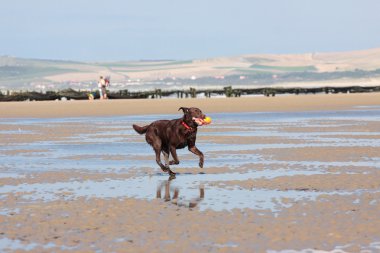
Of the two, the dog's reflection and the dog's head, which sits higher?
the dog's head

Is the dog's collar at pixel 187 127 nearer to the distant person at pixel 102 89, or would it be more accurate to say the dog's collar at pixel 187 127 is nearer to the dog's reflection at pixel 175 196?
the dog's reflection at pixel 175 196

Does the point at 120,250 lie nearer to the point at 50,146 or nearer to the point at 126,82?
the point at 50,146

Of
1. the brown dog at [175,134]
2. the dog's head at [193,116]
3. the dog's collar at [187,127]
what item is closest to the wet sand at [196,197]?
the brown dog at [175,134]

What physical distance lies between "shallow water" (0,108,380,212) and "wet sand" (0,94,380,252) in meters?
0.02

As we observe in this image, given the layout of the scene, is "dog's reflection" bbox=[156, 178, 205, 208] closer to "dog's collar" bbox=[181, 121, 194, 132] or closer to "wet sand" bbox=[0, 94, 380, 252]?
"wet sand" bbox=[0, 94, 380, 252]

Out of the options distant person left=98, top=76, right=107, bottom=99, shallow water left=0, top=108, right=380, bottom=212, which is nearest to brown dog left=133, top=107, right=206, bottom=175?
shallow water left=0, top=108, right=380, bottom=212

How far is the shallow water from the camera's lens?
13.2 meters

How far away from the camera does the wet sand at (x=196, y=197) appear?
974 cm

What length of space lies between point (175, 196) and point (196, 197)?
35cm

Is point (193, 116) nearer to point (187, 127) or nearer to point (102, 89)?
→ point (187, 127)

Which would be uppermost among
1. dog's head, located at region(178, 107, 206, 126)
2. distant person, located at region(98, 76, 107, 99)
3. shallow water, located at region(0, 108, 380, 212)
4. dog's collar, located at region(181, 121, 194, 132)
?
dog's head, located at region(178, 107, 206, 126)

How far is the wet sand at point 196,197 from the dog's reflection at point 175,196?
1cm

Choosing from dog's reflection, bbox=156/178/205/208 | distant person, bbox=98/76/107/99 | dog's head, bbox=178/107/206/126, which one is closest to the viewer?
dog's reflection, bbox=156/178/205/208

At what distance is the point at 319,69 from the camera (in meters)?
182
